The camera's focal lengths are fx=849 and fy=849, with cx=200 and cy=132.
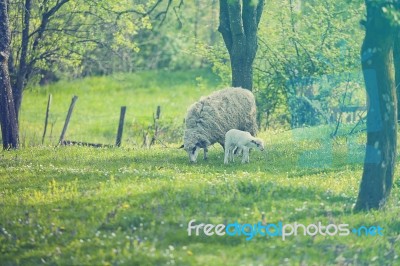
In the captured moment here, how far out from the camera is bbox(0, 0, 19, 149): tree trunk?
2497 centimetres

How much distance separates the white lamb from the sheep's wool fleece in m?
0.94

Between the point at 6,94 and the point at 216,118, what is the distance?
7116mm

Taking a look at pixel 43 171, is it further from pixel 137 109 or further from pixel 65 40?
pixel 137 109

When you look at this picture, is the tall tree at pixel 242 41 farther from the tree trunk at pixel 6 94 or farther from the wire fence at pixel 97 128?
the tree trunk at pixel 6 94

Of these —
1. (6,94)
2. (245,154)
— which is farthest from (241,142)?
(6,94)

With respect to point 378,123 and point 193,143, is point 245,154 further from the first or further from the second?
point 378,123

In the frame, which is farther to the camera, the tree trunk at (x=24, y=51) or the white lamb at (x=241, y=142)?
the tree trunk at (x=24, y=51)

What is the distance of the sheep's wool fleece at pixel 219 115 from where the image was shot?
21891mm

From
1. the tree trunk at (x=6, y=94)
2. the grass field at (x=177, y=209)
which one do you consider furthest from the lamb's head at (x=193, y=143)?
the tree trunk at (x=6, y=94)

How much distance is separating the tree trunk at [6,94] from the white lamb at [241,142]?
25.9 feet

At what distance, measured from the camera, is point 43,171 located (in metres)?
19.4

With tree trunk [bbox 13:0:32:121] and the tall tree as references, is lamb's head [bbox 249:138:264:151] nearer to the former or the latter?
the tall tree

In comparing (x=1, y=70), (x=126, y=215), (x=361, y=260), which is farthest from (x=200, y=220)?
(x=1, y=70)

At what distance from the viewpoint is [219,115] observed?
22250 mm
